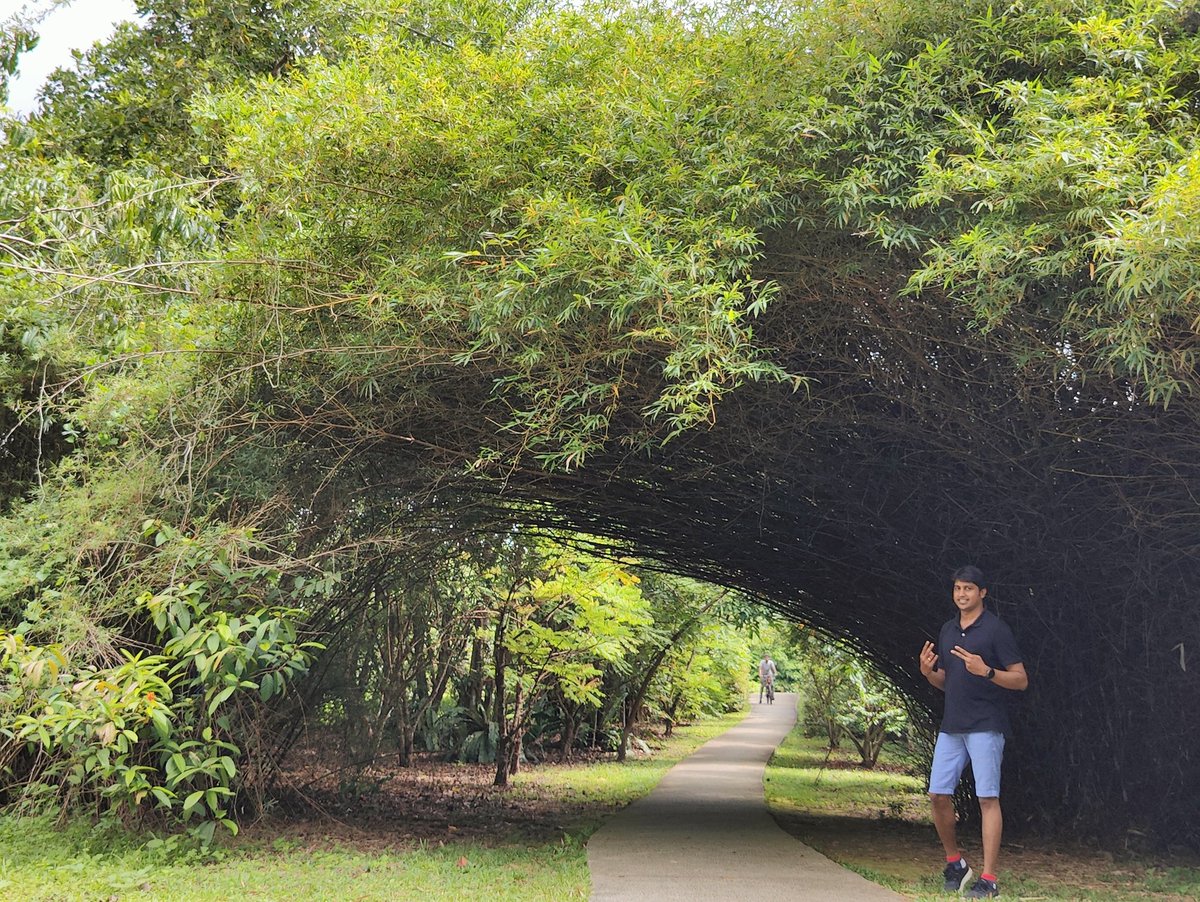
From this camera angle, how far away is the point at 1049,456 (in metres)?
4.55

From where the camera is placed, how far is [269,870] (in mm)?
4613

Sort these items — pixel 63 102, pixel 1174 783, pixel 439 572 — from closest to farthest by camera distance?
pixel 1174 783 → pixel 439 572 → pixel 63 102

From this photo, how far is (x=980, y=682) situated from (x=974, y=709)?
11 cm

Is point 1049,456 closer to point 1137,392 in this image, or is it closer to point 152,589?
point 1137,392

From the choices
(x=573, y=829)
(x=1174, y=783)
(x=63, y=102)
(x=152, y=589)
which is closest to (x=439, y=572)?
(x=573, y=829)

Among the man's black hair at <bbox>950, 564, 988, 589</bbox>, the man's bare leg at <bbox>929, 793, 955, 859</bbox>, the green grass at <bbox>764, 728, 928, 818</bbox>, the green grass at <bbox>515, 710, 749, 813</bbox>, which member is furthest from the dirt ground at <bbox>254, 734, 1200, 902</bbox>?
the man's black hair at <bbox>950, 564, 988, 589</bbox>

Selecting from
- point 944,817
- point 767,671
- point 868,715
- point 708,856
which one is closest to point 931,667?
point 944,817

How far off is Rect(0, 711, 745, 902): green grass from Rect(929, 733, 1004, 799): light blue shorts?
158 centimetres

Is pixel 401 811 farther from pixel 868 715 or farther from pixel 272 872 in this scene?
pixel 868 715

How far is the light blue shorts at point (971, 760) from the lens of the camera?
3.96m

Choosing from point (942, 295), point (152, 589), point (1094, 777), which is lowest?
point (1094, 777)

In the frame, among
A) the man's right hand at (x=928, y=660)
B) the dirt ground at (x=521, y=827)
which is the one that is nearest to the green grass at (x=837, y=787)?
the dirt ground at (x=521, y=827)

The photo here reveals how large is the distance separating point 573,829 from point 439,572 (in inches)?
80.2

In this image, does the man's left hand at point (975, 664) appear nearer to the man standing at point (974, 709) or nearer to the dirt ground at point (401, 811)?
the man standing at point (974, 709)
